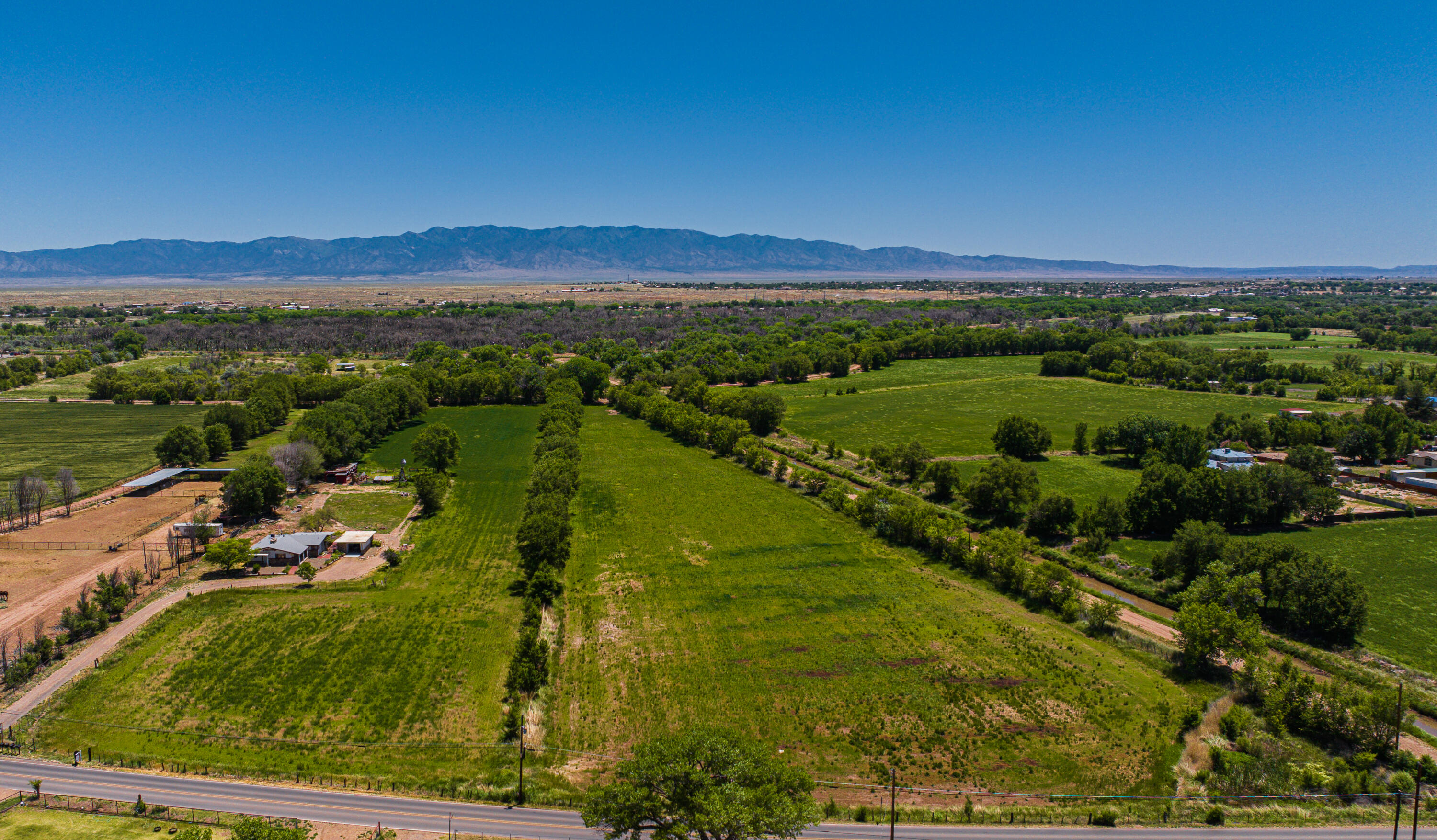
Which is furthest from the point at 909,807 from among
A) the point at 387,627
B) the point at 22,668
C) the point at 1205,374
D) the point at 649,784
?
the point at 1205,374

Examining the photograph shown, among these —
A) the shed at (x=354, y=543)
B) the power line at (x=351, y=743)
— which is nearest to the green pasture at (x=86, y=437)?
the shed at (x=354, y=543)

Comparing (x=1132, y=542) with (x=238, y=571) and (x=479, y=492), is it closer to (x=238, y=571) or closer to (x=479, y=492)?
(x=479, y=492)

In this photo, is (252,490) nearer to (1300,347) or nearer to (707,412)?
(707,412)

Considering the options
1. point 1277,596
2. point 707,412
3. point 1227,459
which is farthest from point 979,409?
point 1277,596

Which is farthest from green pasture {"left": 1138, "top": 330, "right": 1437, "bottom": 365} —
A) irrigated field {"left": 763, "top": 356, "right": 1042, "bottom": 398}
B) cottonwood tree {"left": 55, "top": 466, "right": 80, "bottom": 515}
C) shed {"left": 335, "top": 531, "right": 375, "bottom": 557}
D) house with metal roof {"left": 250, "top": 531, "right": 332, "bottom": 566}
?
cottonwood tree {"left": 55, "top": 466, "right": 80, "bottom": 515}

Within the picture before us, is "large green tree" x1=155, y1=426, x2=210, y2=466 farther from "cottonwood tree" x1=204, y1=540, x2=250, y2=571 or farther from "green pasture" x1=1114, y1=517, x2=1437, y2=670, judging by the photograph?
"green pasture" x1=1114, y1=517, x2=1437, y2=670

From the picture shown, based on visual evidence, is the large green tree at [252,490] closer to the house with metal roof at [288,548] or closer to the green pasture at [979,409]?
the house with metal roof at [288,548]
